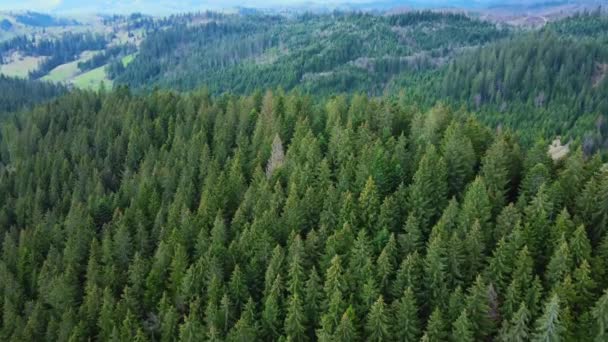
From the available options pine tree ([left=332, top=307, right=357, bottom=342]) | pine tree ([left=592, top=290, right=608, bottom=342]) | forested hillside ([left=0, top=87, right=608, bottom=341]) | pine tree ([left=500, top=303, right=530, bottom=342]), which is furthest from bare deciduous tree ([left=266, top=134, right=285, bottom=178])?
pine tree ([left=592, top=290, right=608, bottom=342])

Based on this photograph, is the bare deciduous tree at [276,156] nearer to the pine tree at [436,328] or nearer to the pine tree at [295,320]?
the pine tree at [295,320]

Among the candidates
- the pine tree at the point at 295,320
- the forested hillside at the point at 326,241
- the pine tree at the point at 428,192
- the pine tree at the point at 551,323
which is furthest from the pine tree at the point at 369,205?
the pine tree at the point at 551,323

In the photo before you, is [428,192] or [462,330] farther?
[428,192]

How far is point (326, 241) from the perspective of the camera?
63062 mm

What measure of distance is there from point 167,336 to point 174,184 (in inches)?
1468

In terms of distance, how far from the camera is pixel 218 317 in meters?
58.1

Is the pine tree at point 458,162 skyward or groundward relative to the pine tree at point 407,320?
skyward

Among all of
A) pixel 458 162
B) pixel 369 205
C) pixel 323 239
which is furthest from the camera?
pixel 458 162

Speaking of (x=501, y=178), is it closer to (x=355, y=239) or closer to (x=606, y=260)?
(x=606, y=260)

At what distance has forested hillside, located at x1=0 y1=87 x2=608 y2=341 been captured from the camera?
52500mm

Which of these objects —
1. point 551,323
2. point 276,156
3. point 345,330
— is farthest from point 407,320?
point 276,156

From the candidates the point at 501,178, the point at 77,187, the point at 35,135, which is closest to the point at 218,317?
the point at 501,178

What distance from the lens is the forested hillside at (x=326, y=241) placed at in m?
52.5

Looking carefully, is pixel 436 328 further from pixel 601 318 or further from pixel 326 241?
pixel 326 241
